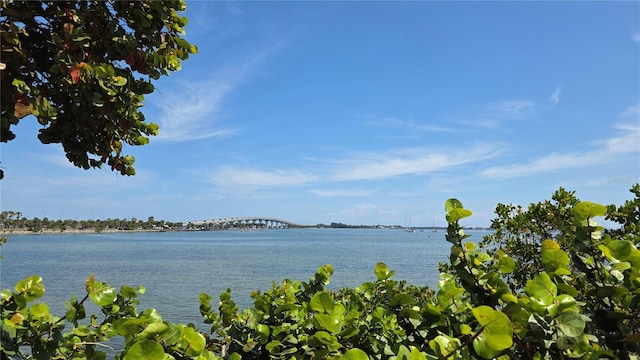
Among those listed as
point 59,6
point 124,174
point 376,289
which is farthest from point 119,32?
point 376,289

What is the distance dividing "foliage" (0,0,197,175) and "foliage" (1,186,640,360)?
1.14 metres

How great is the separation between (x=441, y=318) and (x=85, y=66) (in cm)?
238

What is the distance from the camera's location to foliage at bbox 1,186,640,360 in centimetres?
129

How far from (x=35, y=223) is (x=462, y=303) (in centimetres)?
16381

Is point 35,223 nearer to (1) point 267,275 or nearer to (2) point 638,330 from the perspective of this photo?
(1) point 267,275

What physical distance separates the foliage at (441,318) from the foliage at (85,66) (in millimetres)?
1140

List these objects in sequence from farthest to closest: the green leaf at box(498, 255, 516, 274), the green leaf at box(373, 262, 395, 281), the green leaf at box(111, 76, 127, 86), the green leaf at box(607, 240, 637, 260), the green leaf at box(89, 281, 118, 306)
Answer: the green leaf at box(111, 76, 127, 86), the green leaf at box(373, 262, 395, 281), the green leaf at box(89, 281, 118, 306), the green leaf at box(498, 255, 516, 274), the green leaf at box(607, 240, 637, 260)

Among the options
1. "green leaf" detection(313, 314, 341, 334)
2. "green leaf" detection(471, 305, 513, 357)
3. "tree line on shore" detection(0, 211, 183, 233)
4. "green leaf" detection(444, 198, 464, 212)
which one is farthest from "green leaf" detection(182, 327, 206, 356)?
"tree line on shore" detection(0, 211, 183, 233)

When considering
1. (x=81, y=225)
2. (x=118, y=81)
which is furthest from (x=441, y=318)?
(x=81, y=225)

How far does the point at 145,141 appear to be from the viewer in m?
3.34

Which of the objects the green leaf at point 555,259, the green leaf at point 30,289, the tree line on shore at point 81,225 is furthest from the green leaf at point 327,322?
the tree line on shore at point 81,225

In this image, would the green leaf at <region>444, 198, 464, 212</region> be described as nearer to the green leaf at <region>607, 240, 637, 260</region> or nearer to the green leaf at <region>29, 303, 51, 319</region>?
the green leaf at <region>607, 240, 637, 260</region>

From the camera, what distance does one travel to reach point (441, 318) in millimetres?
1721

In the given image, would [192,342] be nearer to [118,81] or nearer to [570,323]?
[570,323]
